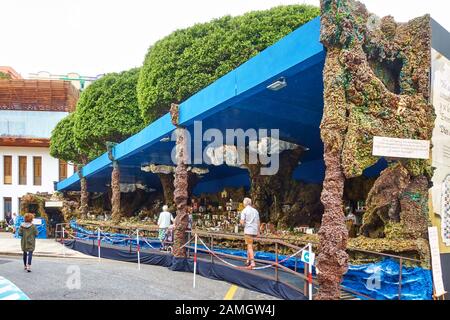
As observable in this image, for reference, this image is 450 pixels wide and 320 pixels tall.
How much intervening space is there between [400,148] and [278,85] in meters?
2.49

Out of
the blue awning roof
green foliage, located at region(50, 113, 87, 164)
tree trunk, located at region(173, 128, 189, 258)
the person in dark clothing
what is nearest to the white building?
green foliage, located at region(50, 113, 87, 164)

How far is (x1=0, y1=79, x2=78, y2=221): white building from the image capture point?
131 ft

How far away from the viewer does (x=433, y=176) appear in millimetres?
8688

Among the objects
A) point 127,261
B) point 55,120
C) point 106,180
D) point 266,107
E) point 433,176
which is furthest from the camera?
point 55,120

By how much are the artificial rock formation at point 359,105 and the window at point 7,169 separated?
3919cm

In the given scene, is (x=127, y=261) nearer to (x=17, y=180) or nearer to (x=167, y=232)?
(x=167, y=232)

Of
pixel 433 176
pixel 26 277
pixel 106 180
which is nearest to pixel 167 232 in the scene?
pixel 26 277

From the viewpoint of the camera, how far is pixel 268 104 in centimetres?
1010

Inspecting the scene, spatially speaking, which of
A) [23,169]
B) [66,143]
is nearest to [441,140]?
[66,143]

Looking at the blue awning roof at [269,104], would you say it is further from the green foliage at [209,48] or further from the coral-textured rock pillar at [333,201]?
the green foliage at [209,48]

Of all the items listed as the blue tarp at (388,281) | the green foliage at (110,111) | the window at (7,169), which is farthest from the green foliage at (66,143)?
the blue tarp at (388,281)

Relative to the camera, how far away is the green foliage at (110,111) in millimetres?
25547

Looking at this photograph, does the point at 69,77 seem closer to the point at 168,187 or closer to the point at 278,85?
the point at 168,187

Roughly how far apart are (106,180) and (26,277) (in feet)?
57.1
